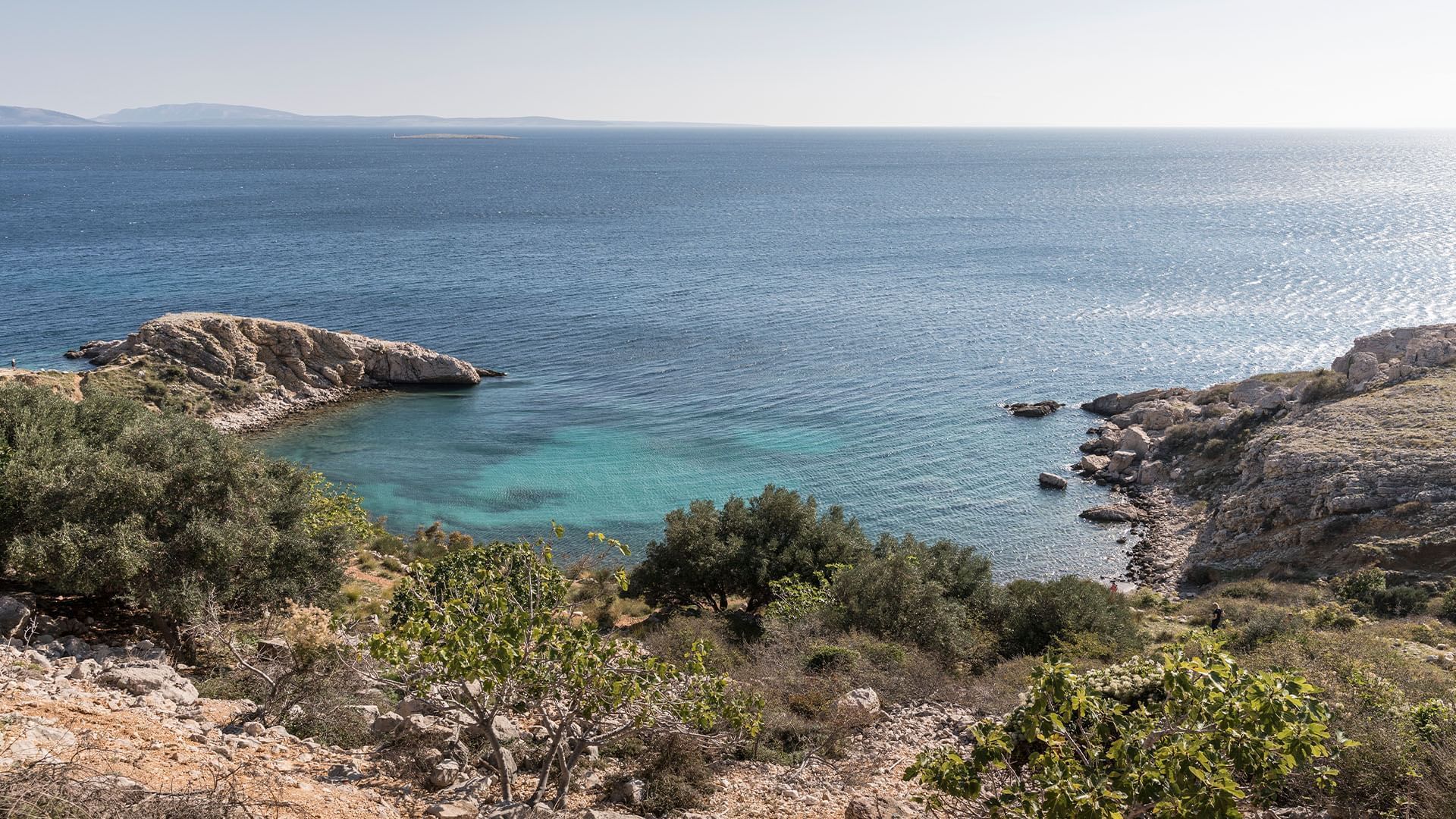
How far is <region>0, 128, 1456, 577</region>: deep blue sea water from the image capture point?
4353 centimetres

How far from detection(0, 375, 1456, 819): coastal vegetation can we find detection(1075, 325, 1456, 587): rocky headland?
12.9 ft

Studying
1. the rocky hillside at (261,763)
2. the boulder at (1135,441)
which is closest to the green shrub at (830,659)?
the rocky hillside at (261,763)

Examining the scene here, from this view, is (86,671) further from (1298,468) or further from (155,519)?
(1298,468)

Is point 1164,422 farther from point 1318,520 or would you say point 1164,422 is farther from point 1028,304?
point 1028,304

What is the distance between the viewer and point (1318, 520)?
3378cm

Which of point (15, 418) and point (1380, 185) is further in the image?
point (1380, 185)

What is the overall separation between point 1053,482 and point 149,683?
40592mm

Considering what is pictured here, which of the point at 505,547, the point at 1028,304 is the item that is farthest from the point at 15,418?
the point at 1028,304

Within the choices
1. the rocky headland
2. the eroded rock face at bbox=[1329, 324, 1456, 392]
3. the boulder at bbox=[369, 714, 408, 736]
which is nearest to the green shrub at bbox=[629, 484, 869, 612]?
the boulder at bbox=[369, 714, 408, 736]

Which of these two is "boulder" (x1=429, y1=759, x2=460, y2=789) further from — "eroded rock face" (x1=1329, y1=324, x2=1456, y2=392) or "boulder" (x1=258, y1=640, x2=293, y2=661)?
"eroded rock face" (x1=1329, y1=324, x2=1456, y2=392)

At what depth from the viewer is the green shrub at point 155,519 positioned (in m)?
15.9

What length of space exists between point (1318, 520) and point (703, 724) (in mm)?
33658

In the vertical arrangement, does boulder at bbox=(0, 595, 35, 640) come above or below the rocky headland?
above

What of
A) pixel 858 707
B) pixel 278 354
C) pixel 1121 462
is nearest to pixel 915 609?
pixel 858 707
